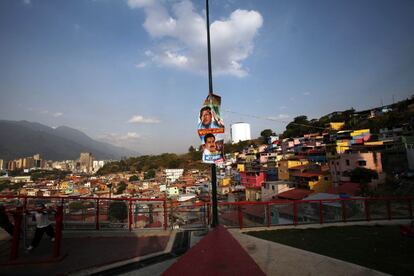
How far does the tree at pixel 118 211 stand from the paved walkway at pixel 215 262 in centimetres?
492

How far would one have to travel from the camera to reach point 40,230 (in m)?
5.42

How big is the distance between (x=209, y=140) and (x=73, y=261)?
166 inches

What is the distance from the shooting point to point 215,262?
2807 mm

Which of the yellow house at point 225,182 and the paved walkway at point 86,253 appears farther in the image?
the yellow house at point 225,182

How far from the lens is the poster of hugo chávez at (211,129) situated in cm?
643

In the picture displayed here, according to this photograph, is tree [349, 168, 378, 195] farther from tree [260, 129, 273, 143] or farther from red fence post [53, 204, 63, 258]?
tree [260, 129, 273, 143]

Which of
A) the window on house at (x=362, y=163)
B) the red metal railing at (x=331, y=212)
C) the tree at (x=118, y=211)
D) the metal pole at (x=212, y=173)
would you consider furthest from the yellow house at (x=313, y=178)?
the tree at (x=118, y=211)

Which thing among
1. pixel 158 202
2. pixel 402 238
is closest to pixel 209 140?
pixel 158 202

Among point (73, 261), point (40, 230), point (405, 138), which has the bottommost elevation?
point (73, 261)

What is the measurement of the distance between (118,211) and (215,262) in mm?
5821

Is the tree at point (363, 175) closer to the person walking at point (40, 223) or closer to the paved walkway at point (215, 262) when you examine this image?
the paved walkway at point (215, 262)

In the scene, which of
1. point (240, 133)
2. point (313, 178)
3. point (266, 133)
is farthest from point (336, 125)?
point (240, 133)

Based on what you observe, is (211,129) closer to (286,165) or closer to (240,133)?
(286,165)

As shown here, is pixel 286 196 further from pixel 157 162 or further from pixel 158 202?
pixel 157 162
